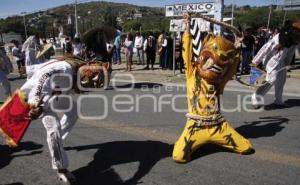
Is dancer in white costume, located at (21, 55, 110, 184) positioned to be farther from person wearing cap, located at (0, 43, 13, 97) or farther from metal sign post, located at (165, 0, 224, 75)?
metal sign post, located at (165, 0, 224, 75)

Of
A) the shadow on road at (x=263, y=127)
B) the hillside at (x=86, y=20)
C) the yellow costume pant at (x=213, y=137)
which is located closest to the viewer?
the yellow costume pant at (x=213, y=137)

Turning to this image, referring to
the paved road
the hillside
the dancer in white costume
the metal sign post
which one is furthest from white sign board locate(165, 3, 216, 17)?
the hillside

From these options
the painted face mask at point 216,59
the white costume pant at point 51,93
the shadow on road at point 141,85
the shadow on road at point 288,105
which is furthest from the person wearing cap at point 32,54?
the shadow on road at point 288,105

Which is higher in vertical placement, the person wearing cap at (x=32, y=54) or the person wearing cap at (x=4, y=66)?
the person wearing cap at (x=32, y=54)

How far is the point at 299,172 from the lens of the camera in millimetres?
5016

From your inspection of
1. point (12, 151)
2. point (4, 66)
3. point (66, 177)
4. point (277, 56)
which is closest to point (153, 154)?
point (66, 177)

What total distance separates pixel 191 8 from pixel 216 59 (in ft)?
26.4

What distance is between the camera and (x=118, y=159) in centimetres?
569

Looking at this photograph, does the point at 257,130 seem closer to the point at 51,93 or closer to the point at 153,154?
the point at 153,154

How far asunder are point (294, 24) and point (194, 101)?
3631 millimetres

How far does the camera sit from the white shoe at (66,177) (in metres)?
4.84

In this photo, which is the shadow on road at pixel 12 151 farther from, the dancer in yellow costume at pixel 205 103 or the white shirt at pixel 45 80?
the dancer in yellow costume at pixel 205 103

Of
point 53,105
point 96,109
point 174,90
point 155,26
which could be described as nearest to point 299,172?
point 53,105

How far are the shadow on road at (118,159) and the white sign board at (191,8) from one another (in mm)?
7213
